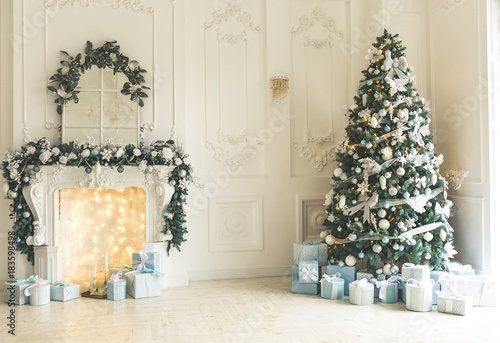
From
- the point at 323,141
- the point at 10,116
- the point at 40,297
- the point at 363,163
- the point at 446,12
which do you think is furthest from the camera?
the point at 323,141

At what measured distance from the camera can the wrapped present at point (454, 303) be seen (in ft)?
13.2

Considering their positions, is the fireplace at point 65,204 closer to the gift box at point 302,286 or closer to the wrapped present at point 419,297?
the gift box at point 302,286

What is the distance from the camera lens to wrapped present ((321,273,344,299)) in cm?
457

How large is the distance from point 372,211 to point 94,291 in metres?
2.98

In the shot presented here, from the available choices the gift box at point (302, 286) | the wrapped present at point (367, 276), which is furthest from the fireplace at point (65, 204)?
the wrapped present at point (367, 276)

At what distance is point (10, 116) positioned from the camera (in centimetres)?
502

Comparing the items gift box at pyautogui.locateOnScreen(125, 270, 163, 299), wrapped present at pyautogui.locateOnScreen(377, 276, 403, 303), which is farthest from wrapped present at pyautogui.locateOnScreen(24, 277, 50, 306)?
wrapped present at pyautogui.locateOnScreen(377, 276, 403, 303)

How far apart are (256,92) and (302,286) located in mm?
2392

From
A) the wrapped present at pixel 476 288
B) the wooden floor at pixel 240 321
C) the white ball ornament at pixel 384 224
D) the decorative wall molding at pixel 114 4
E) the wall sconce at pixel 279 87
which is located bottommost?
the wooden floor at pixel 240 321

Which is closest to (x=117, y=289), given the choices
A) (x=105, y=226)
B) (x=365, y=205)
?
(x=105, y=226)

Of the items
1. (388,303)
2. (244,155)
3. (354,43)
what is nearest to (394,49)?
(354,43)

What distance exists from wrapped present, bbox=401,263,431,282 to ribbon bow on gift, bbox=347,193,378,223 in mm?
605

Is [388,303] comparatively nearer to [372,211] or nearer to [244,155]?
[372,211]

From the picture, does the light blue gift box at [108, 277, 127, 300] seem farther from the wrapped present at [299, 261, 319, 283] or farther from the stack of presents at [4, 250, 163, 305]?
the wrapped present at [299, 261, 319, 283]
